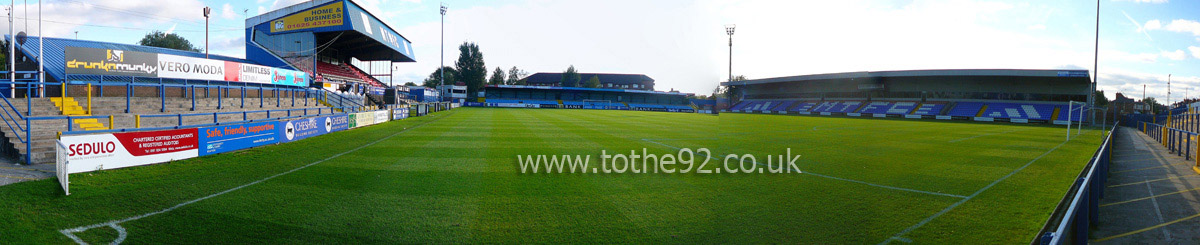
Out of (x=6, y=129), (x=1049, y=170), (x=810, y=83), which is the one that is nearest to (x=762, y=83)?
(x=810, y=83)

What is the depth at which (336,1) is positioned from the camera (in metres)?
41.4

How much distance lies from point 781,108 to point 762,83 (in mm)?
8714

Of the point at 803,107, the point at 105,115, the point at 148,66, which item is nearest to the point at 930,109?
the point at 803,107

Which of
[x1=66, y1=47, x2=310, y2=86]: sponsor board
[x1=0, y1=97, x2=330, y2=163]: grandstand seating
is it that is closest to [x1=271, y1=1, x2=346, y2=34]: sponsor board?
[x1=66, y1=47, x2=310, y2=86]: sponsor board

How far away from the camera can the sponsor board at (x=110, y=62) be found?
19.9 m

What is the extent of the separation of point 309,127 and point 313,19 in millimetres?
30169

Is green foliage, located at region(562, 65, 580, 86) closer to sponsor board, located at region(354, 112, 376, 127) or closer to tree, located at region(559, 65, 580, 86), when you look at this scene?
tree, located at region(559, 65, 580, 86)

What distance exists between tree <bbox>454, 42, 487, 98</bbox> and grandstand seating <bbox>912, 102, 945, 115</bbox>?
8188 cm

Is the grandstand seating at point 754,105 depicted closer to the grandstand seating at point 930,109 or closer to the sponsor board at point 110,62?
the grandstand seating at point 930,109

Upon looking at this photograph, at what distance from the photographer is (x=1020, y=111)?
49156 millimetres

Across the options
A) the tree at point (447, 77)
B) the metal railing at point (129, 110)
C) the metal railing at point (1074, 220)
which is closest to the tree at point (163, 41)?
the tree at point (447, 77)

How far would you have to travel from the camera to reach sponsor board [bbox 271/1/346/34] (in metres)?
41.2

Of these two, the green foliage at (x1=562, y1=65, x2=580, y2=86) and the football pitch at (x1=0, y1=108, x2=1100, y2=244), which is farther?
the green foliage at (x1=562, y1=65, x2=580, y2=86)

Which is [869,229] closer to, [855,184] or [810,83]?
[855,184]
